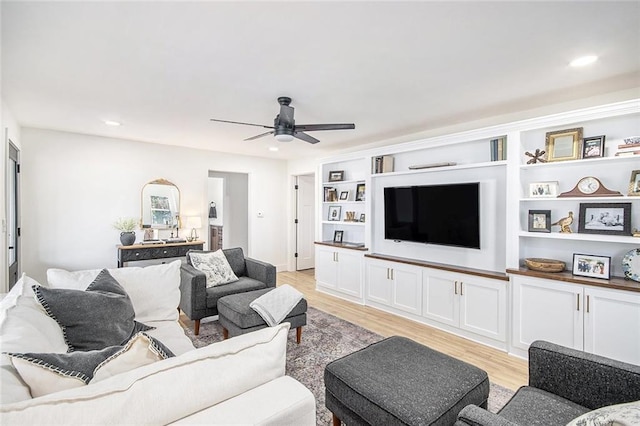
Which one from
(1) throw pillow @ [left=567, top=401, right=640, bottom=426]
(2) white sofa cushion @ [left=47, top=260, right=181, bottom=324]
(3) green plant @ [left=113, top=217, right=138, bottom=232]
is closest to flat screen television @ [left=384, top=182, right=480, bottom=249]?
(1) throw pillow @ [left=567, top=401, right=640, bottom=426]

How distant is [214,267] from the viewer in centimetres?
364

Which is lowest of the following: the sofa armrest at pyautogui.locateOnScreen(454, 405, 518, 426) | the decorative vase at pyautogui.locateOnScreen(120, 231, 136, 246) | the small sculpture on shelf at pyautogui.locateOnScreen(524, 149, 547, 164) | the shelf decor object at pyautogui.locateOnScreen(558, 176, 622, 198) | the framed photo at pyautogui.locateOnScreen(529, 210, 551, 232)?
the sofa armrest at pyautogui.locateOnScreen(454, 405, 518, 426)

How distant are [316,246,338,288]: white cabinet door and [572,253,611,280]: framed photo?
2.97 meters

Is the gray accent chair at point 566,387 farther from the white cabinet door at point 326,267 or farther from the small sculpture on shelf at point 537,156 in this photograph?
the white cabinet door at point 326,267

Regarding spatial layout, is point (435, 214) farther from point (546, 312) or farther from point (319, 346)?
point (319, 346)

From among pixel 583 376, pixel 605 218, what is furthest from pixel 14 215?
pixel 605 218

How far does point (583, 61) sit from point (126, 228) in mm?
5609

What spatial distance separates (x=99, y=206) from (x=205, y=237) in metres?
1.68

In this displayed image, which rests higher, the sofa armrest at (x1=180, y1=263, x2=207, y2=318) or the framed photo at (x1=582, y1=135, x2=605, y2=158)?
the framed photo at (x1=582, y1=135, x2=605, y2=158)

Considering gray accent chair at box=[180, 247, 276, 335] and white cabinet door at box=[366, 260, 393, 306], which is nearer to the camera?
gray accent chair at box=[180, 247, 276, 335]

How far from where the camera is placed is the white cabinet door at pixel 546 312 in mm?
2617

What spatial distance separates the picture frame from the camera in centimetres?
251

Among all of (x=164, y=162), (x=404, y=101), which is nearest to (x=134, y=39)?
(x=404, y=101)

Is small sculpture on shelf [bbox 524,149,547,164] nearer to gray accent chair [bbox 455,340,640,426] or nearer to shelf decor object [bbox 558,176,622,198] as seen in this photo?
shelf decor object [bbox 558,176,622,198]
